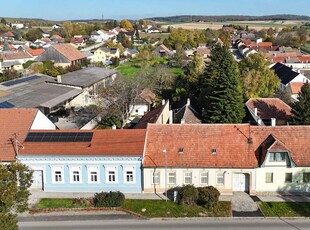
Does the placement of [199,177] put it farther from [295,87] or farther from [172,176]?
[295,87]

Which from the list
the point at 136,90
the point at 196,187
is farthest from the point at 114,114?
the point at 196,187

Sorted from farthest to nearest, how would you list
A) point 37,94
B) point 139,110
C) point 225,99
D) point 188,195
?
1. point 37,94
2. point 139,110
3. point 225,99
4. point 188,195

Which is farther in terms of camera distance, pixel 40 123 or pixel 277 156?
pixel 40 123

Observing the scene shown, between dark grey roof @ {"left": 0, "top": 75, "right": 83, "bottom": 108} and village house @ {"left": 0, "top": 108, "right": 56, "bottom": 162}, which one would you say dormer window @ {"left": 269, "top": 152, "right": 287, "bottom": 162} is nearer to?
village house @ {"left": 0, "top": 108, "right": 56, "bottom": 162}

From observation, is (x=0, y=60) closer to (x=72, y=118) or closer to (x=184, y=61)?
(x=184, y=61)

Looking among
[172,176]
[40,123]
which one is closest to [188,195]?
[172,176]

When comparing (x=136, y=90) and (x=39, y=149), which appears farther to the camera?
(x=136, y=90)
